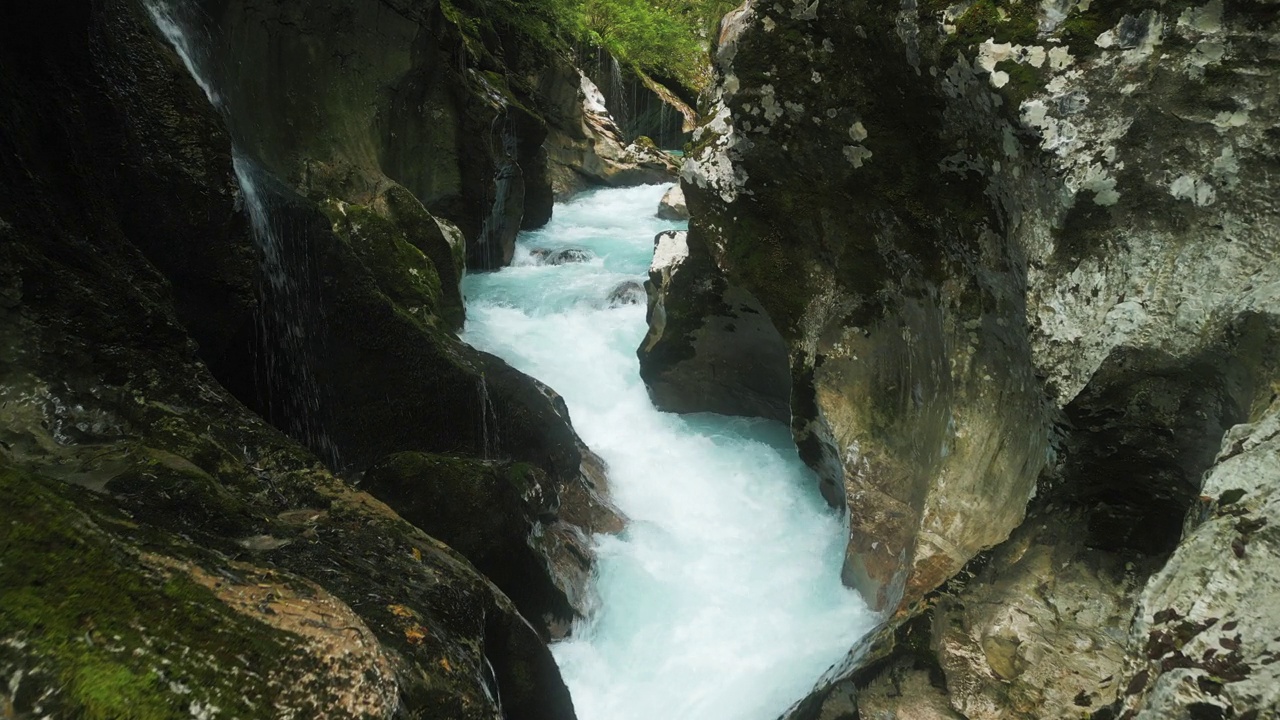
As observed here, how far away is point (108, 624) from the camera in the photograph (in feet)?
8.00

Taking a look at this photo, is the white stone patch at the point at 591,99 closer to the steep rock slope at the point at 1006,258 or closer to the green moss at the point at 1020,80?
the steep rock slope at the point at 1006,258

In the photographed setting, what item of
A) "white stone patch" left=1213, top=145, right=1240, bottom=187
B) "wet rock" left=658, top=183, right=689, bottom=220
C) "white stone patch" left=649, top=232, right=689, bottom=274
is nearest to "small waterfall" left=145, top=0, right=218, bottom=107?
"white stone patch" left=649, top=232, right=689, bottom=274

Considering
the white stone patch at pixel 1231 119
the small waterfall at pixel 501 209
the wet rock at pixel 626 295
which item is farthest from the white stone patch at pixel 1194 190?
the small waterfall at pixel 501 209

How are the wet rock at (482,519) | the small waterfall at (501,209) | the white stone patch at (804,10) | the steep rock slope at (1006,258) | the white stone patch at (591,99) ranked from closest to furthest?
the steep rock slope at (1006,258)
the white stone patch at (804,10)
the wet rock at (482,519)
the small waterfall at (501,209)
the white stone patch at (591,99)

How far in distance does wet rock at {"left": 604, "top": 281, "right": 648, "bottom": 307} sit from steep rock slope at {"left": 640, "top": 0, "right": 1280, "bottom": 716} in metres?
5.83

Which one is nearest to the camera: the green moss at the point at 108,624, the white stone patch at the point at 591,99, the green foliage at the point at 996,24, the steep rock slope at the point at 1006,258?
the green moss at the point at 108,624

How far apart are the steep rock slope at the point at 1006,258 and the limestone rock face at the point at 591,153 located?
16357mm

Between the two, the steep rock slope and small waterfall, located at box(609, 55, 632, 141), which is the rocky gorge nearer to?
the steep rock slope

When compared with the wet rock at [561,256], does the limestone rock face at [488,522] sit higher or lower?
lower

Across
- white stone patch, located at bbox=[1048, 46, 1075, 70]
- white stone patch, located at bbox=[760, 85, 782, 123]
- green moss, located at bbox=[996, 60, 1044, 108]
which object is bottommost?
white stone patch, located at bbox=[760, 85, 782, 123]

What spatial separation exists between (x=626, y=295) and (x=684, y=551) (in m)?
6.21

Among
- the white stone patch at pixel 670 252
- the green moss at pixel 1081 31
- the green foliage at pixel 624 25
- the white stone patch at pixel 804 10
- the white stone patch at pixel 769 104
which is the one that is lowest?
the white stone patch at pixel 670 252

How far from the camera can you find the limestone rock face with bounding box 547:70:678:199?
22656mm

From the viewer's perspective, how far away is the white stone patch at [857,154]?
569cm
